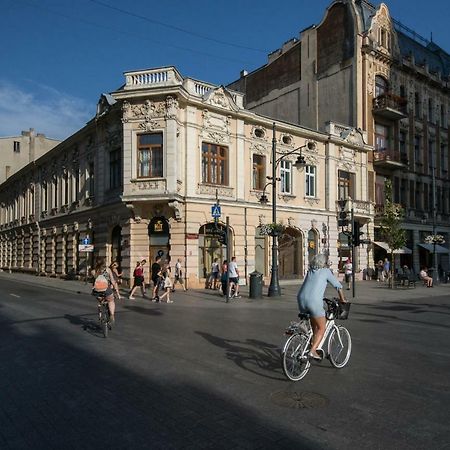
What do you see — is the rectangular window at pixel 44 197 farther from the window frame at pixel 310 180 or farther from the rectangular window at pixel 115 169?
the window frame at pixel 310 180

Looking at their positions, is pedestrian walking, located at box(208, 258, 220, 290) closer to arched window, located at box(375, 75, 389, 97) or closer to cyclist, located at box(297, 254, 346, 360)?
cyclist, located at box(297, 254, 346, 360)

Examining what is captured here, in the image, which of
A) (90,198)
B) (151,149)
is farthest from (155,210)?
(90,198)

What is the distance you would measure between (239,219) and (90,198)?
1020 cm

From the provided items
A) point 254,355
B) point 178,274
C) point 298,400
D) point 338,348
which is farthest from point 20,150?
point 298,400

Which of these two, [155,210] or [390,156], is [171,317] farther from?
[390,156]

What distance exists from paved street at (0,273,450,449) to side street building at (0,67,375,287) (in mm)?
12955

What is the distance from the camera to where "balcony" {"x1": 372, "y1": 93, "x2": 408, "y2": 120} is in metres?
34.8

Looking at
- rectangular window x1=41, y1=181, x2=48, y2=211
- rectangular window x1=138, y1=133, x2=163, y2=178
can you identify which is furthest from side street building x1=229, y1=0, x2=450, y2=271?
rectangular window x1=41, y1=181, x2=48, y2=211

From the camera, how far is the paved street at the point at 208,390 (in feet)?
14.4

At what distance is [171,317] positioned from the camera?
13367 mm

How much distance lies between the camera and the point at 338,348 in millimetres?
7141

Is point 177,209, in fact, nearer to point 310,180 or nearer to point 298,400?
point 310,180

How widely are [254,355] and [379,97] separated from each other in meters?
31.9

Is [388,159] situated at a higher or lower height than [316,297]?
higher
